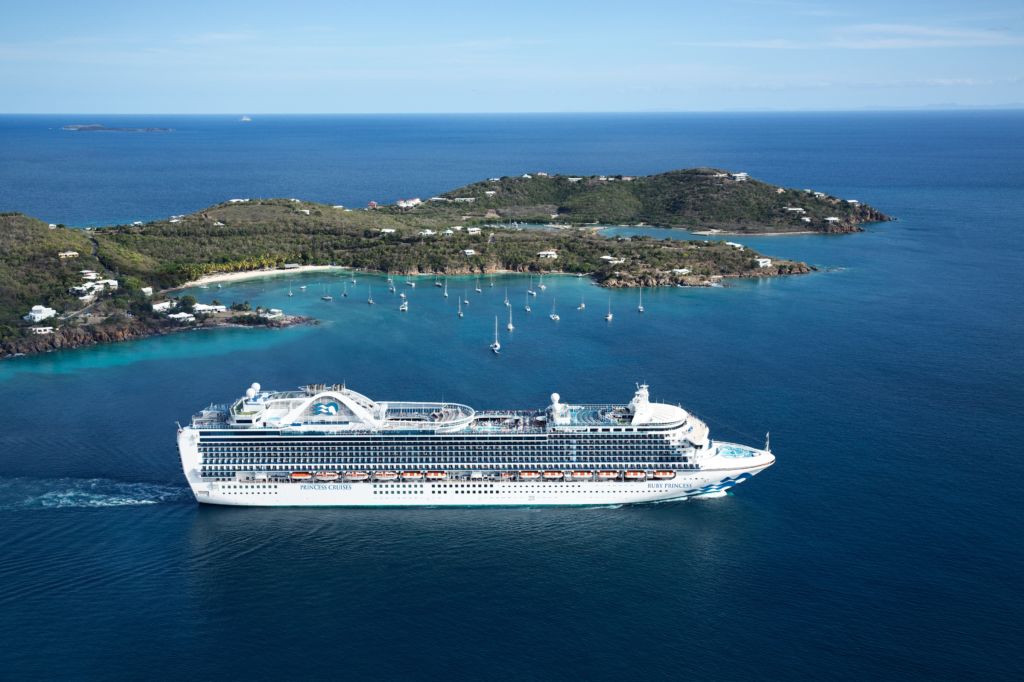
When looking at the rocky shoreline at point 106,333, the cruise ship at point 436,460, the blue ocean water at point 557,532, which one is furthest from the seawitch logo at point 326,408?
the rocky shoreline at point 106,333

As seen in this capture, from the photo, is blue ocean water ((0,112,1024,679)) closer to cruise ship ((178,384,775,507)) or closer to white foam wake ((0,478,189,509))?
white foam wake ((0,478,189,509))

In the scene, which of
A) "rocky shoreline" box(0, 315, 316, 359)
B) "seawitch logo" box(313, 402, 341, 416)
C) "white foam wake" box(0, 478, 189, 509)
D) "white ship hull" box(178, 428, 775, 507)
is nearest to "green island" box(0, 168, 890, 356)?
"rocky shoreline" box(0, 315, 316, 359)

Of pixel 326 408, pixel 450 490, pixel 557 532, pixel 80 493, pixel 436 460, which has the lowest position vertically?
pixel 557 532

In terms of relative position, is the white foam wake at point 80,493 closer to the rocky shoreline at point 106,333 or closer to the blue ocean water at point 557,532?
the blue ocean water at point 557,532

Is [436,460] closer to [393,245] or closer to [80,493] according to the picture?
[80,493]

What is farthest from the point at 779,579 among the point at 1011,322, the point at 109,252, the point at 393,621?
the point at 109,252

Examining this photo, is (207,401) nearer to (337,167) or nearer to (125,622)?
(125,622)

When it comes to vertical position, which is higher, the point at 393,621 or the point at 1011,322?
the point at 1011,322

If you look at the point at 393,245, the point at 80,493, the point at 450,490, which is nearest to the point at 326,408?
the point at 450,490
